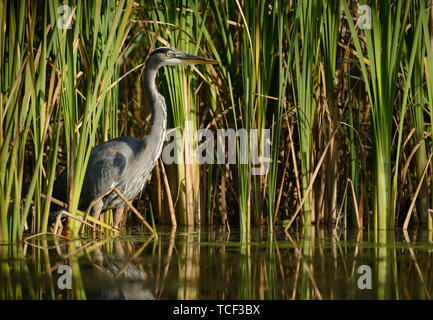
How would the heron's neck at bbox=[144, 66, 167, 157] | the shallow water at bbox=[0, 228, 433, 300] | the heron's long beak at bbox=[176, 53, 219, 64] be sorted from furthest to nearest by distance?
1. the heron's neck at bbox=[144, 66, 167, 157]
2. the heron's long beak at bbox=[176, 53, 219, 64]
3. the shallow water at bbox=[0, 228, 433, 300]

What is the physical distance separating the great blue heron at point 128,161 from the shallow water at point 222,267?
789 millimetres

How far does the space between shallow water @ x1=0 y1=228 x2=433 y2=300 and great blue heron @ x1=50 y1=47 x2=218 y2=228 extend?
0.79 meters

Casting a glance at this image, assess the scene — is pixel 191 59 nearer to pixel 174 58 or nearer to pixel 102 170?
pixel 174 58

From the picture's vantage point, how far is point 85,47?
11.8 feet

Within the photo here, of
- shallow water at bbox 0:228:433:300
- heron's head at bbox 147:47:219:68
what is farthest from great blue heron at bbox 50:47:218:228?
shallow water at bbox 0:228:433:300

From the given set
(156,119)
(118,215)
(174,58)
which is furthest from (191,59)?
(118,215)

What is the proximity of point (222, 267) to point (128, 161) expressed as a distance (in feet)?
6.04

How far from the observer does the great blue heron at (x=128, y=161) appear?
4.02 metres

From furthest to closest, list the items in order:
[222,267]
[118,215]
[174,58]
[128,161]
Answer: [118,215], [128,161], [174,58], [222,267]

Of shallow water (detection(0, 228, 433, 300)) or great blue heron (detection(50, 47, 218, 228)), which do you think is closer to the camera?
shallow water (detection(0, 228, 433, 300))

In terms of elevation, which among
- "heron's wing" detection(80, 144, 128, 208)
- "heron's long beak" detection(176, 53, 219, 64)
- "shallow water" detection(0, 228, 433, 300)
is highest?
"heron's long beak" detection(176, 53, 219, 64)

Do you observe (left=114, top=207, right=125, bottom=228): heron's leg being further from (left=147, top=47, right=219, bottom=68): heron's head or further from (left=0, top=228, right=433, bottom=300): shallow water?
(left=147, top=47, right=219, bottom=68): heron's head

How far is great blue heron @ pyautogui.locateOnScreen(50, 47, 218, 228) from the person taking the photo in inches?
158

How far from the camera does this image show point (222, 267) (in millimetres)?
2422
